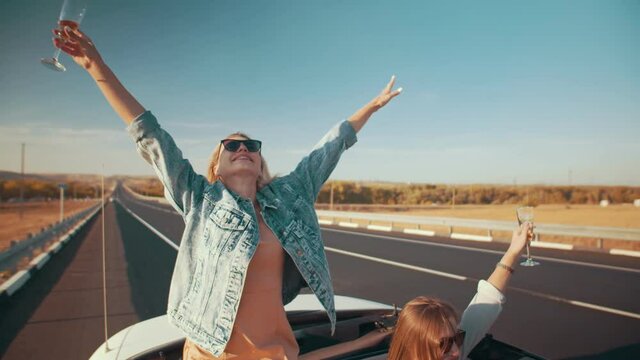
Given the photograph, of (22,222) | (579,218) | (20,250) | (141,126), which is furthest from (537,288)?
(22,222)

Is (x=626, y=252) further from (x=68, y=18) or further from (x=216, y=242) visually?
(x=68, y=18)

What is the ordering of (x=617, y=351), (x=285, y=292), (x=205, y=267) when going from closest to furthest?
(x=205, y=267)
(x=285, y=292)
(x=617, y=351)

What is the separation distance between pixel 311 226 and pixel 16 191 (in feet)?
440

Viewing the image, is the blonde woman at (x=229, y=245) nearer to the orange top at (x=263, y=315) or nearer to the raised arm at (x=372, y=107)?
the orange top at (x=263, y=315)

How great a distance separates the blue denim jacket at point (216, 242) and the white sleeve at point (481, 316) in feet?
2.05

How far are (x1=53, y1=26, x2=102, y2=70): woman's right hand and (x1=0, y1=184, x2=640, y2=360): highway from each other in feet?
13.7

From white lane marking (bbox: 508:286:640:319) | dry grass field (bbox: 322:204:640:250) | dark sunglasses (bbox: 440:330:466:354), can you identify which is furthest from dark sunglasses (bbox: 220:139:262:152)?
dry grass field (bbox: 322:204:640:250)

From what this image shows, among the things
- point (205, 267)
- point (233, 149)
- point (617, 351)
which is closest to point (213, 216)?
point (205, 267)

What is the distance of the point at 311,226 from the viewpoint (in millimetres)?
2232

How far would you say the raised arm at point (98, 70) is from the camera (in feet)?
6.00

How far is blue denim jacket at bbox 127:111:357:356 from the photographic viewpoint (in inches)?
73.0

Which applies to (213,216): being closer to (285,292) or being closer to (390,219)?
(285,292)

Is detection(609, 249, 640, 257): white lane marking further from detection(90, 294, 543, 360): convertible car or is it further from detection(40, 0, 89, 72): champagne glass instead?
detection(40, 0, 89, 72): champagne glass

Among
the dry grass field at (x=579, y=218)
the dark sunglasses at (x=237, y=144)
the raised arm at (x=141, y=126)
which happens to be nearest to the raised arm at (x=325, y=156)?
the dark sunglasses at (x=237, y=144)
